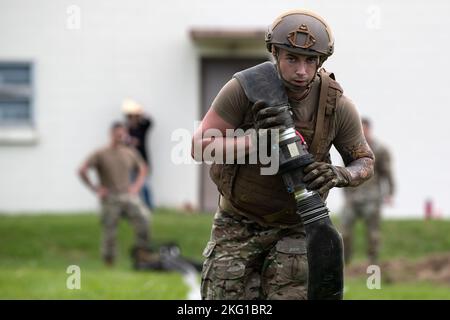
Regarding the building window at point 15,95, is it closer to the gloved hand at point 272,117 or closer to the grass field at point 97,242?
the grass field at point 97,242

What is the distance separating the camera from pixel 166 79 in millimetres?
20516

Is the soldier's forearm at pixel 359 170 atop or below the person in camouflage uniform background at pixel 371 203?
atop

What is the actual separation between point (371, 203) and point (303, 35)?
10.3 metres

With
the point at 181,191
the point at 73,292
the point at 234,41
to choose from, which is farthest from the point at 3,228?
the point at 73,292

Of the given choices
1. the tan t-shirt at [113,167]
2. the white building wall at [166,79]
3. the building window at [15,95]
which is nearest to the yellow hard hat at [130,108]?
the white building wall at [166,79]

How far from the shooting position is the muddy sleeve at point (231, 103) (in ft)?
19.4

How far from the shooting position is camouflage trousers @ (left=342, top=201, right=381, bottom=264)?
51.4 ft

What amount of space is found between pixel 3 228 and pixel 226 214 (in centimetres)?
1254

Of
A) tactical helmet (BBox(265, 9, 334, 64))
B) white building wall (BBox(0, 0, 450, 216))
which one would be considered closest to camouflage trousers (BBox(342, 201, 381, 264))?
white building wall (BBox(0, 0, 450, 216))

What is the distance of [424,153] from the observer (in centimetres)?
2058

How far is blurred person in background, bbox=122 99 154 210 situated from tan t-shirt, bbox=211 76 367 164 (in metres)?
13.8

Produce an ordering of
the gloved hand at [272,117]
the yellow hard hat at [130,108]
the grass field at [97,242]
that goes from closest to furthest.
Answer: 1. the gloved hand at [272,117]
2. the grass field at [97,242]
3. the yellow hard hat at [130,108]

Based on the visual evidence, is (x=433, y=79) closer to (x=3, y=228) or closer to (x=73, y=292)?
(x=3, y=228)

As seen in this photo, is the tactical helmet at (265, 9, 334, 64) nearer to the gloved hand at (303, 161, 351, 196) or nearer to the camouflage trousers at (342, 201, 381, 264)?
the gloved hand at (303, 161, 351, 196)
